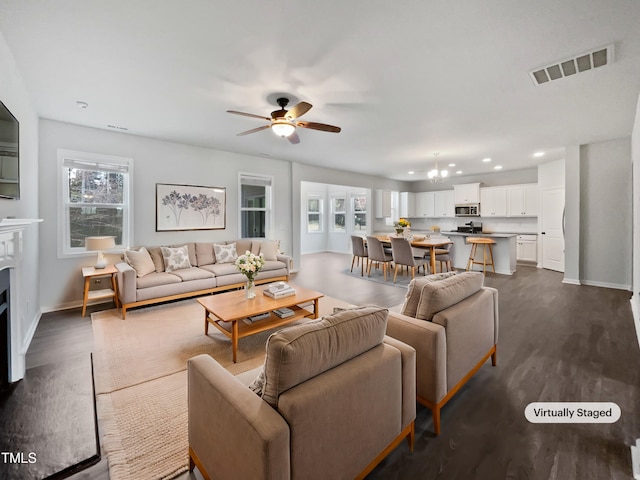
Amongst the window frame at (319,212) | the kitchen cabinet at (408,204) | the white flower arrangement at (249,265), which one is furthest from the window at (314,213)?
the white flower arrangement at (249,265)

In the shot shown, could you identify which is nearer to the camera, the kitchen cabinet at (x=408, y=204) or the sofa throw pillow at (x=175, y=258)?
the sofa throw pillow at (x=175, y=258)

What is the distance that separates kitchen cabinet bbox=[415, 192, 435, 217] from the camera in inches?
399

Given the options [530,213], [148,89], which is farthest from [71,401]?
[530,213]

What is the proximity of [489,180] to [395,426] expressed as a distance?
30.0 ft

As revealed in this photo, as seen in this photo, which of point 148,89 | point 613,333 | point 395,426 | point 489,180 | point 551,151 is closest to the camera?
point 395,426

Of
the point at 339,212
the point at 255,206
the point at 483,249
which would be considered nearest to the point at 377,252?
the point at 483,249

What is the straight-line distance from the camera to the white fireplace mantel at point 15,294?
88.0 inches

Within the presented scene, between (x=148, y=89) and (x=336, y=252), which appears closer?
(x=148, y=89)

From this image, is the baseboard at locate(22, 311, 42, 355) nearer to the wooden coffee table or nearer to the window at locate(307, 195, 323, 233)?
the wooden coffee table

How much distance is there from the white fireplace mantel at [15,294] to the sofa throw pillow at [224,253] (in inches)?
115

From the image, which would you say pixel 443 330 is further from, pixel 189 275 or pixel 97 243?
pixel 97 243

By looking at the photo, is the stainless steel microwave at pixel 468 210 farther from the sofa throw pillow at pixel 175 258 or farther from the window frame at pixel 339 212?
the sofa throw pillow at pixel 175 258

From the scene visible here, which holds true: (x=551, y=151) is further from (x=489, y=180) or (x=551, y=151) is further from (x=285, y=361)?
(x=285, y=361)

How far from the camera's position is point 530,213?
7.84 m
